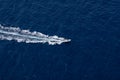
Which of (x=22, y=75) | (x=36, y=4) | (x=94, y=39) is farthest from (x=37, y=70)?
(x=36, y=4)

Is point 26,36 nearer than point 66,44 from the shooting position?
No

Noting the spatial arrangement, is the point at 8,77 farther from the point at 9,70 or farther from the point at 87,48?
the point at 87,48

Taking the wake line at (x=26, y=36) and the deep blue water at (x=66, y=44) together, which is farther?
the wake line at (x=26, y=36)

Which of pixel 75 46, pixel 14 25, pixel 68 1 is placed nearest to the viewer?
pixel 75 46

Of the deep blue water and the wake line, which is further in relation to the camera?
the wake line
